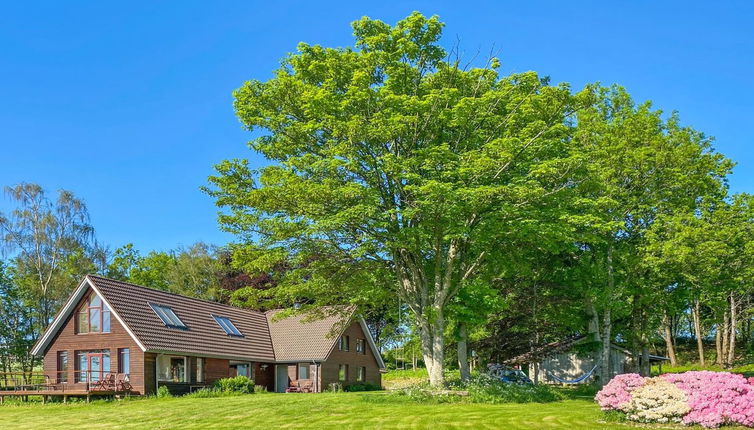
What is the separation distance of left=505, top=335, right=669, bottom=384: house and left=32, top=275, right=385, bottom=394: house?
1106cm

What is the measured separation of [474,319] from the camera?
94.6 feet

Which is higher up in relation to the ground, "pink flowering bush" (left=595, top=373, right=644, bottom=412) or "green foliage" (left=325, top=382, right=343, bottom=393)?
"pink flowering bush" (left=595, top=373, right=644, bottom=412)

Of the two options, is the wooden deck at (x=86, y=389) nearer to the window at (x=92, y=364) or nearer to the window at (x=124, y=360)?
the window at (x=124, y=360)

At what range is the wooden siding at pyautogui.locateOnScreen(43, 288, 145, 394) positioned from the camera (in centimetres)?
3209

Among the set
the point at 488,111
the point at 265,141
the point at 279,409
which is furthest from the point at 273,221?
the point at 488,111

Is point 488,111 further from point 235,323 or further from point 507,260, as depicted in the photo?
point 235,323

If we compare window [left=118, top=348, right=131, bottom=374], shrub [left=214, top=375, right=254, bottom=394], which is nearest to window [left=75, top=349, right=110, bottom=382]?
window [left=118, top=348, right=131, bottom=374]

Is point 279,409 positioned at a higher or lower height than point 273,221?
lower

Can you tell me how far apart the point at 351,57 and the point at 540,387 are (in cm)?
1521

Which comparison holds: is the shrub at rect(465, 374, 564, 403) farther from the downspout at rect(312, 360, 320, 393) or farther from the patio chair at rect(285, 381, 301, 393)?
the patio chair at rect(285, 381, 301, 393)

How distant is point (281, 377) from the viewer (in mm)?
42469

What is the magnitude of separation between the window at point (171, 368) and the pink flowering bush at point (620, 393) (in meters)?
22.0

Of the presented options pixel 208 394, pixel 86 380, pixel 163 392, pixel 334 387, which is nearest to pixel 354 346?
pixel 334 387

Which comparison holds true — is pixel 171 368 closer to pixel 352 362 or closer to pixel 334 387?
pixel 334 387
